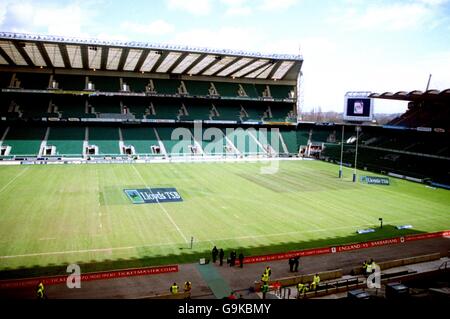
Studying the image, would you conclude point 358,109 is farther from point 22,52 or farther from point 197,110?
point 22,52

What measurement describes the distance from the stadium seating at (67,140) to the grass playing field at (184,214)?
6.86 metres

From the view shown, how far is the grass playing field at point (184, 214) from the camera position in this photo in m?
23.9

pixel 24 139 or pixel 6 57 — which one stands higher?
pixel 6 57

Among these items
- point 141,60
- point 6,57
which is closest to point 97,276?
point 141,60

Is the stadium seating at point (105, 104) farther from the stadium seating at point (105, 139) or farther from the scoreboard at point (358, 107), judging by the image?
the scoreboard at point (358, 107)

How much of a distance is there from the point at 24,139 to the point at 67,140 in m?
6.26

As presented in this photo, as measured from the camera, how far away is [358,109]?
6184 cm

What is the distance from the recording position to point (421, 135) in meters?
66.5

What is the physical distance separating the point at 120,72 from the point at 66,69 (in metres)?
9.56

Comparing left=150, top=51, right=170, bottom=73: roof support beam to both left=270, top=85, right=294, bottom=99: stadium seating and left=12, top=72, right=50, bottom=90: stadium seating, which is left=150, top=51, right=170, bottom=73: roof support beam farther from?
left=270, top=85, right=294, bottom=99: stadium seating

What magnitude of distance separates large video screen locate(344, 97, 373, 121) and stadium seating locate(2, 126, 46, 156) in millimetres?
49596
